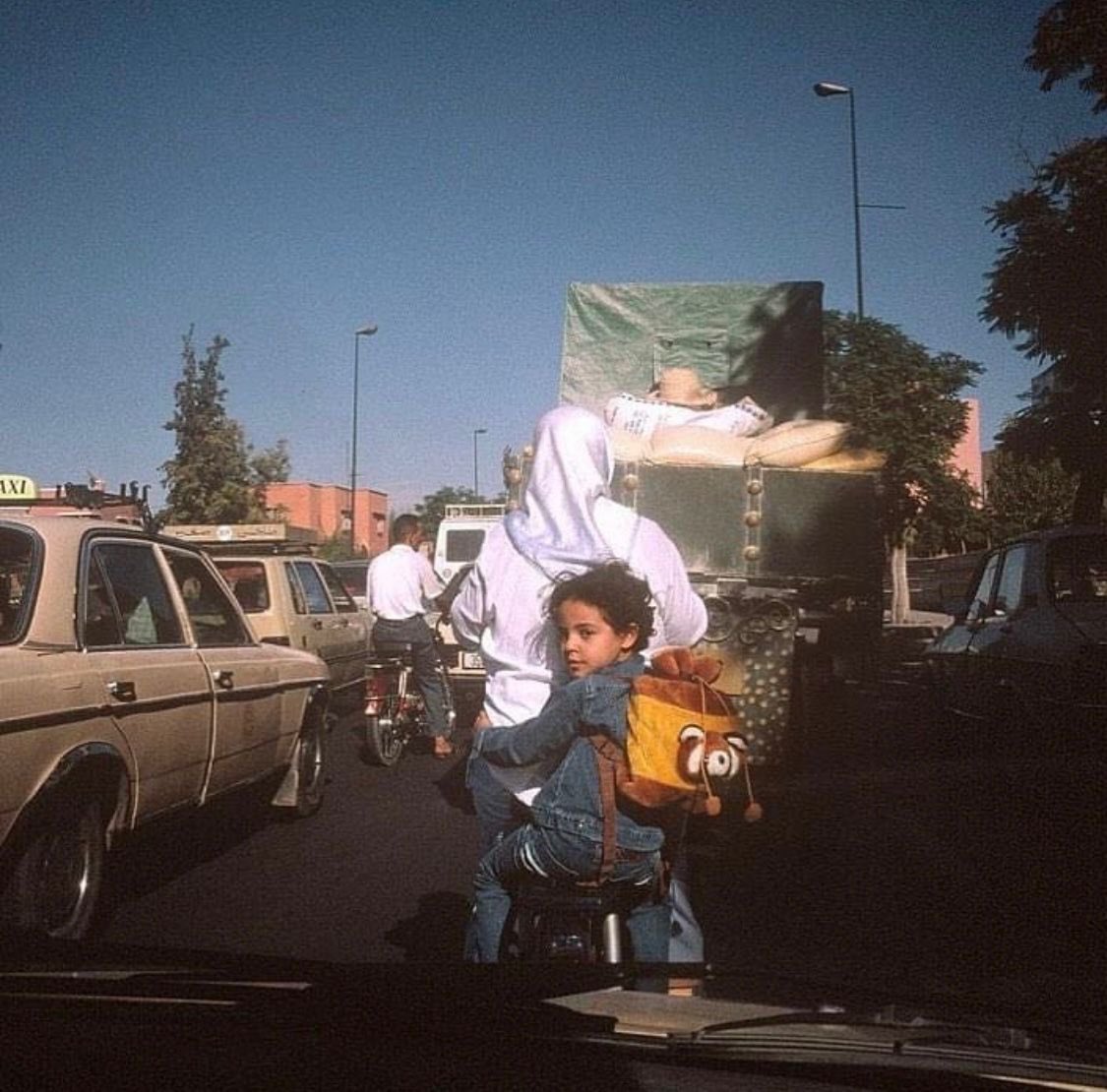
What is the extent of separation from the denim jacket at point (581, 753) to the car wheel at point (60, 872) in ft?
7.44

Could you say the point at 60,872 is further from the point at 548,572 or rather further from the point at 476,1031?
the point at 476,1031

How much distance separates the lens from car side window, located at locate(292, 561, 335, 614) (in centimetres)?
1193

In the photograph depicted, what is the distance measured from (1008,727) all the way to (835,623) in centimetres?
149

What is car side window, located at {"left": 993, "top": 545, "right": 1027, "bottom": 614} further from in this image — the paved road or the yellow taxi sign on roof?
the yellow taxi sign on roof

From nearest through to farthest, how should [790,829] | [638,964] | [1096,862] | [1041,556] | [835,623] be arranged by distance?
[638,964] → [1096,862] → [790,829] → [1041,556] → [835,623]

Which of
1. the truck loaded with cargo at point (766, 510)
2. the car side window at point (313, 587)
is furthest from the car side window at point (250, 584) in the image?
the truck loaded with cargo at point (766, 510)

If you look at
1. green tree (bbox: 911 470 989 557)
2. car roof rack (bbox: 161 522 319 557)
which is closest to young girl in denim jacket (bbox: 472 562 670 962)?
car roof rack (bbox: 161 522 319 557)

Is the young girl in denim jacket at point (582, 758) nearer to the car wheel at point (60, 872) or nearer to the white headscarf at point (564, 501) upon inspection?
the white headscarf at point (564, 501)

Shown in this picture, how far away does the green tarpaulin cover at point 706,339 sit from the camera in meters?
10.9

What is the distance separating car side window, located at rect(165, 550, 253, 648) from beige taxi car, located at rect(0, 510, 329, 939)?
0.02m

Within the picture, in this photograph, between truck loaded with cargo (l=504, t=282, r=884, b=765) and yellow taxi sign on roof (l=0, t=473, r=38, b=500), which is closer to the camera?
yellow taxi sign on roof (l=0, t=473, r=38, b=500)

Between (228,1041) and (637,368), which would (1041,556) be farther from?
(228,1041)

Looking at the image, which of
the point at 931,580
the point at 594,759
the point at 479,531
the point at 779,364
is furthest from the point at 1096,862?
the point at 931,580

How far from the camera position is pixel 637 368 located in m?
11.1
